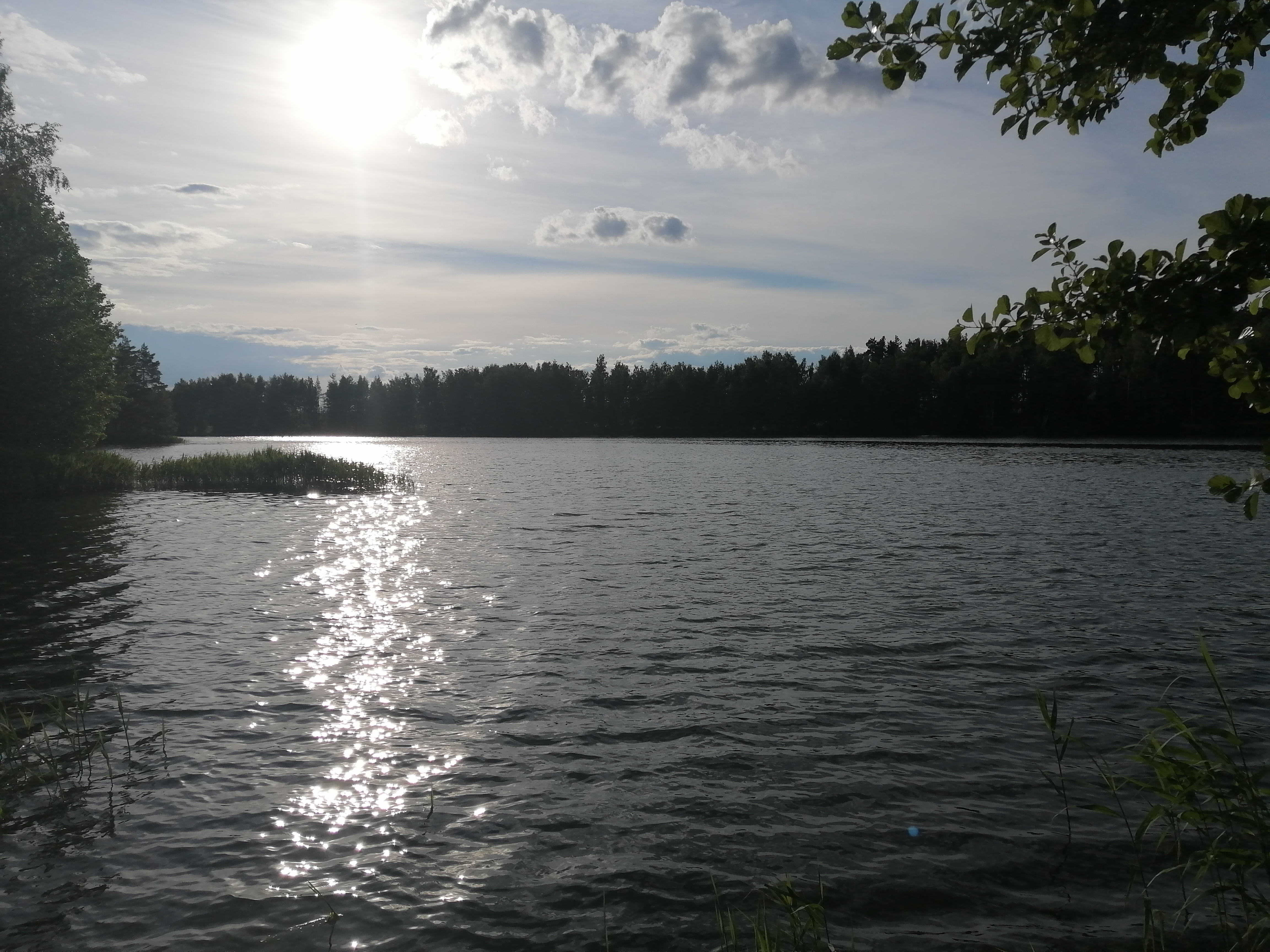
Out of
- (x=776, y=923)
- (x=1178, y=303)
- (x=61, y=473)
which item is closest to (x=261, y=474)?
(x=61, y=473)

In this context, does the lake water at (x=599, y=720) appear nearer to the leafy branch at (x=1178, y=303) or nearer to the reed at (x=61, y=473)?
the leafy branch at (x=1178, y=303)

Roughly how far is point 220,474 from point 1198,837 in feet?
188

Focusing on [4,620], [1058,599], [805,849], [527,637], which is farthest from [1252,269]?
[4,620]

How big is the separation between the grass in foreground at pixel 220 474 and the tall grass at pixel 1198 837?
2066 inches

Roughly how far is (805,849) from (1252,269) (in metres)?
7.18

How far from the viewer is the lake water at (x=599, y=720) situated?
26.8ft

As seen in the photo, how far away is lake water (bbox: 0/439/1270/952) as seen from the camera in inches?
322

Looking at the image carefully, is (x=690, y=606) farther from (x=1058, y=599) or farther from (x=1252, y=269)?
(x=1252, y=269)

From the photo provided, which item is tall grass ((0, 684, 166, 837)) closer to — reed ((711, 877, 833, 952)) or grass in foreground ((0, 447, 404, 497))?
reed ((711, 877, 833, 952))

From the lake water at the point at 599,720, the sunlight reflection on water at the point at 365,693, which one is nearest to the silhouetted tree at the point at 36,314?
the lake water at the point at 599,720

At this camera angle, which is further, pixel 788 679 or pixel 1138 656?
pixel 1138 656

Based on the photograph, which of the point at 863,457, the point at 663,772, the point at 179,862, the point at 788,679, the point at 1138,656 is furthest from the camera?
the point at 863,457

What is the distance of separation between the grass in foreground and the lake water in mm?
19068

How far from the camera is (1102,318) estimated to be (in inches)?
190
